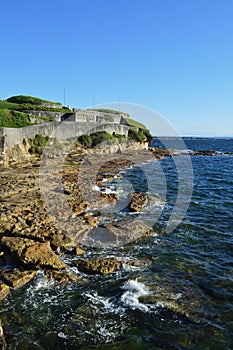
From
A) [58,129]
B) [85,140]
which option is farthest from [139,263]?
[85,140]

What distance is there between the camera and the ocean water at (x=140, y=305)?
6879 mm

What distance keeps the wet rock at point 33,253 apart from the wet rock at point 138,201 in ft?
25.3

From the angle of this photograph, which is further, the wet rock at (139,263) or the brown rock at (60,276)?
the wet rock at (139,263)

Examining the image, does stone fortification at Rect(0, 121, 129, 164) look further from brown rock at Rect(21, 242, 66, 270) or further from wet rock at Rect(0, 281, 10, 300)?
wet rock at Rect(0, 281, 10, 300)

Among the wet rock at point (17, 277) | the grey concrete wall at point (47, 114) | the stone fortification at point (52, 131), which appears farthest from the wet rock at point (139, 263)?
the grey concrete wall at point (47, 114)

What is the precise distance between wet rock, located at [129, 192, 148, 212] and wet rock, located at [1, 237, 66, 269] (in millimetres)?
7706

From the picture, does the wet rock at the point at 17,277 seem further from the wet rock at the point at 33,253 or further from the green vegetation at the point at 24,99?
the green vegetation at the point at 24,99

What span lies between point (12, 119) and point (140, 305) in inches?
1128

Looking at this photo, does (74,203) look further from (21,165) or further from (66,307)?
(21,165)

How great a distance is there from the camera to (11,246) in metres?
10.2

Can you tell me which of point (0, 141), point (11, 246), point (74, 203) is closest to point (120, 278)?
point (11, 246)

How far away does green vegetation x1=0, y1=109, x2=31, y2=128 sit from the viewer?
30766 mm

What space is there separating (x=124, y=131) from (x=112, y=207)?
3630 centimetres

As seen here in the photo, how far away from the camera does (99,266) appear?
9.98 meters
